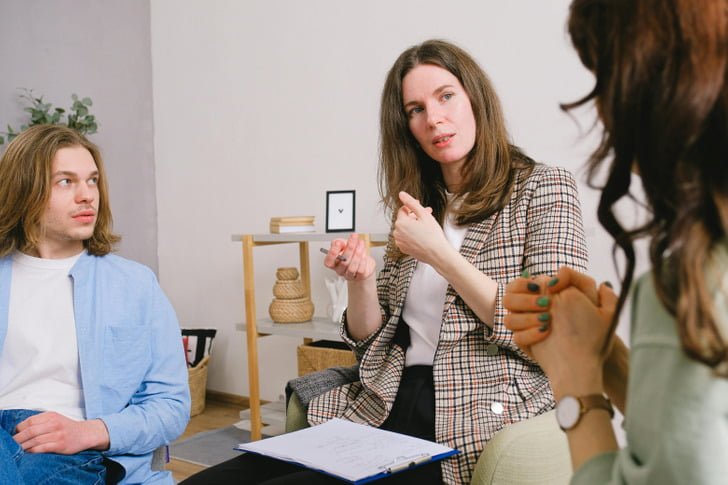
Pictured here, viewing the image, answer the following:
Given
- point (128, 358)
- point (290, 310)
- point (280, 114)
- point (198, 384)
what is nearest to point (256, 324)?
point (290, 310)

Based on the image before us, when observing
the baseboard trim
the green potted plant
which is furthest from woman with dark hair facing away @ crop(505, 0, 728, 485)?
the baseboard trim

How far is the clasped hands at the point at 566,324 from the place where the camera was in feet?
2.46

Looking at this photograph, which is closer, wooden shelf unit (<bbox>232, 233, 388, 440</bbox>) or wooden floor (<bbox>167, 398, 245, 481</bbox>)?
wooden shelf unit (<bbox>232, 233, 388, 440</bbox>)

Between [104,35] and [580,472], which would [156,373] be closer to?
[580,472]

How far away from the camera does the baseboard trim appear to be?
372 cm

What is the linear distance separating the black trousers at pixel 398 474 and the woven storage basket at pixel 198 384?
Answer: 7.27 ft

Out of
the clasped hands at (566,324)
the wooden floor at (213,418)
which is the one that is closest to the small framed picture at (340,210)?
the wooden floor at (213,418)

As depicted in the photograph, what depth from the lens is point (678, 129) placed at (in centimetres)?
55

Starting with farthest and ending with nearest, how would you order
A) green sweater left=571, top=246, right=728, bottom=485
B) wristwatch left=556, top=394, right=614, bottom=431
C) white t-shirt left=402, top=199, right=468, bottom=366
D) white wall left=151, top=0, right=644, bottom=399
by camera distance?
white wall left=151, top=0, right=644, bottom=399, white t-shirt left=402, top=199, right=468, bottom=366, wristwatch left=556, top=394, right=614, bottom=431, green sweater left=571, top=246, right=728, bottom=485

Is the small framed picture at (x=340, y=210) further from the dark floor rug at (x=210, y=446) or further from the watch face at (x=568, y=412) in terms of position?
the watch face at (x=568, y=412)

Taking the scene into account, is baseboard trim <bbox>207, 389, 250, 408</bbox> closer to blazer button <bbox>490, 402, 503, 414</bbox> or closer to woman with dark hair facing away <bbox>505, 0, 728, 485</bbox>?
blazer button <bbox>490, 402, 503, 414</bbox>

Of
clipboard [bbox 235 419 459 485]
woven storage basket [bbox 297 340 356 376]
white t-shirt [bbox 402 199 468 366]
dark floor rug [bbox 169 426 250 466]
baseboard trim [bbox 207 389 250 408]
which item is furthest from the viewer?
baseboard trim [bbox 207 389 250 408]

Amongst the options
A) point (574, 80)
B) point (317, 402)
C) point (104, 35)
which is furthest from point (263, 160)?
point (317, 402)

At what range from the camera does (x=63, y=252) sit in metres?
1.70
